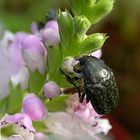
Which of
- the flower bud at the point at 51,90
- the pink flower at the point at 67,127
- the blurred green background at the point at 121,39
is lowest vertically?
the blurred green background at the point at 121,39

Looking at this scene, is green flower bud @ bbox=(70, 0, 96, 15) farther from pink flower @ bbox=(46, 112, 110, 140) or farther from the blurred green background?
the blurred green background

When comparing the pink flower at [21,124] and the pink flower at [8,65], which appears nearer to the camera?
the pink flower at [21,124]

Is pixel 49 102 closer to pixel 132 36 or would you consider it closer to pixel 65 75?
pixel 65 75

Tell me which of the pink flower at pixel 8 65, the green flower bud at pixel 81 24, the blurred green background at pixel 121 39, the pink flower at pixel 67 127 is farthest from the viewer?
the blurred green background at pixel 121 39

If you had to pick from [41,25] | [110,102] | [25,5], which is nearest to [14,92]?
[41,25]

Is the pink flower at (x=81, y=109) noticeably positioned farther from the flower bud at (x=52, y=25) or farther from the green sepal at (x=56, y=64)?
the flower bud at (x=52, y=25)

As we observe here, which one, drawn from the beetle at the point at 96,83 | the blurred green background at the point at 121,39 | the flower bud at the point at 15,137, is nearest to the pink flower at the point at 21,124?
the flower bud at the point at 15,137
